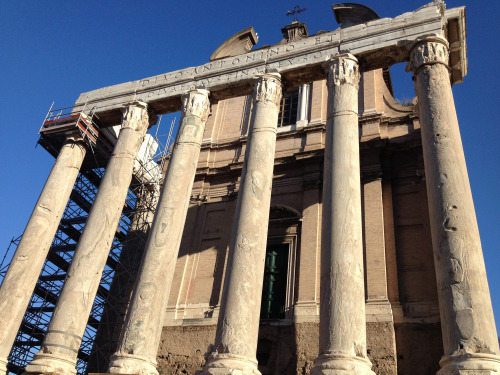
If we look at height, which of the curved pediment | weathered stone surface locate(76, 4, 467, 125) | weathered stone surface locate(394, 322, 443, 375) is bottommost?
weathered stone surface locate(394, 322, 443, 375)

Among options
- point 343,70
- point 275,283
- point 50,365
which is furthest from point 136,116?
point 50,365

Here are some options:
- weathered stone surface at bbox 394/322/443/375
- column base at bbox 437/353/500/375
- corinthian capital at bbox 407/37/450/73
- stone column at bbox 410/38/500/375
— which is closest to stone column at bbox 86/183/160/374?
weathered stone surface at bbox 394/322/443/375

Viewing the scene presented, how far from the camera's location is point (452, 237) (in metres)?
9.26

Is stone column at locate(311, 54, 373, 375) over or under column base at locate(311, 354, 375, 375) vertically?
over

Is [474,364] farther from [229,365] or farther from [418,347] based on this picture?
[418,347]

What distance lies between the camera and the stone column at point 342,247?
893cm

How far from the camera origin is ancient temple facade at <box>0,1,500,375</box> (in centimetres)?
951

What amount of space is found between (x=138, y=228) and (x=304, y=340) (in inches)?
358

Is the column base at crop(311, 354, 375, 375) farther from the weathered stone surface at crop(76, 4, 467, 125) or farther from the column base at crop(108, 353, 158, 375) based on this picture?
the weathered stone surface at crop(76, 4, 467, 125)

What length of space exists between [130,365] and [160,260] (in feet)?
8.79

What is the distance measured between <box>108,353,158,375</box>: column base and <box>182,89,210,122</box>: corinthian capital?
778 cm

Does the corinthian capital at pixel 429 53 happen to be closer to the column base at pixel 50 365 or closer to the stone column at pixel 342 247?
the stone column at pixel 342 247

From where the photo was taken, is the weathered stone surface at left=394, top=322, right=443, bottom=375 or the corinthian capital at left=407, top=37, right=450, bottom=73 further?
the corinthian capital at left=407, top=37, right=450, bottom=73

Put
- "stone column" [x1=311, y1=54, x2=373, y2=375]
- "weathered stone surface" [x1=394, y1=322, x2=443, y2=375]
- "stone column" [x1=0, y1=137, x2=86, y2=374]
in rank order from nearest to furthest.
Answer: "stone column" [x1=311, y1=54, x2=373, y2=375]
"weathered stone surface" [x1=394, y1=322, x2=443, y2=375]
"stone column" [x1=0, y1=137, x2=86, y2=374]
